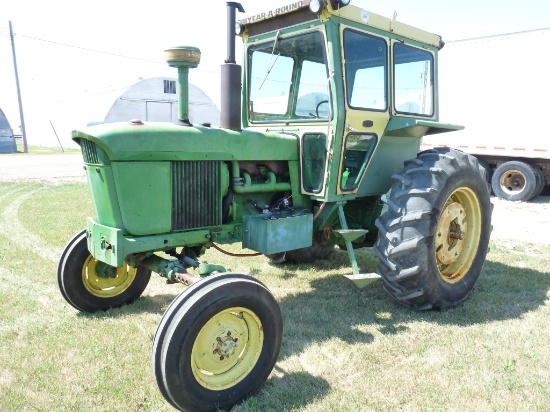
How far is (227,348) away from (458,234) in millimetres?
2637

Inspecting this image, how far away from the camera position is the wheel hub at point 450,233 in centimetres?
432

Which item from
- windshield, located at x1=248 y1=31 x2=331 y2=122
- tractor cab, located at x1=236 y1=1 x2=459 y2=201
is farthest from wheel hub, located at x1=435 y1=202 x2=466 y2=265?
windshield, located at x1=248 y1=31 x2=331 y2=122

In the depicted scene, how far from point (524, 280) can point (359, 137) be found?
259cm

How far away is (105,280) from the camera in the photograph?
411 centimetres

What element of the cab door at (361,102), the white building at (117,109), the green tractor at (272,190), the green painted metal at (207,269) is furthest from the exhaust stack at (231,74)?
the white building at (117,109)

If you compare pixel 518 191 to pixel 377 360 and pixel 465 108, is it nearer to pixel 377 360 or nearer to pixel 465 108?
pixel 465 108

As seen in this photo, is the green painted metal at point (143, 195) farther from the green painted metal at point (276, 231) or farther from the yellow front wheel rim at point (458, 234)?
the yellow front wheel rim at point (458, 234)

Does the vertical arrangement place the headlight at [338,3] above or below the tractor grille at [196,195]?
above

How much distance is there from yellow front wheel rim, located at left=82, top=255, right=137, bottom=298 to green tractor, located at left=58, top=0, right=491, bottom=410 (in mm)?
17

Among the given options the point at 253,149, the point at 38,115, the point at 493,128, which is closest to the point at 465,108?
the point at 493,128

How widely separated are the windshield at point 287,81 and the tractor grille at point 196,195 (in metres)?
1.08

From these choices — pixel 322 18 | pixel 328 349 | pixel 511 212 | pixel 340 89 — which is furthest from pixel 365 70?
pixel 511 212

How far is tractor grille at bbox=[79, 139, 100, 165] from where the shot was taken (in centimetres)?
320

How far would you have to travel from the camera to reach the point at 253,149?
376 cm
